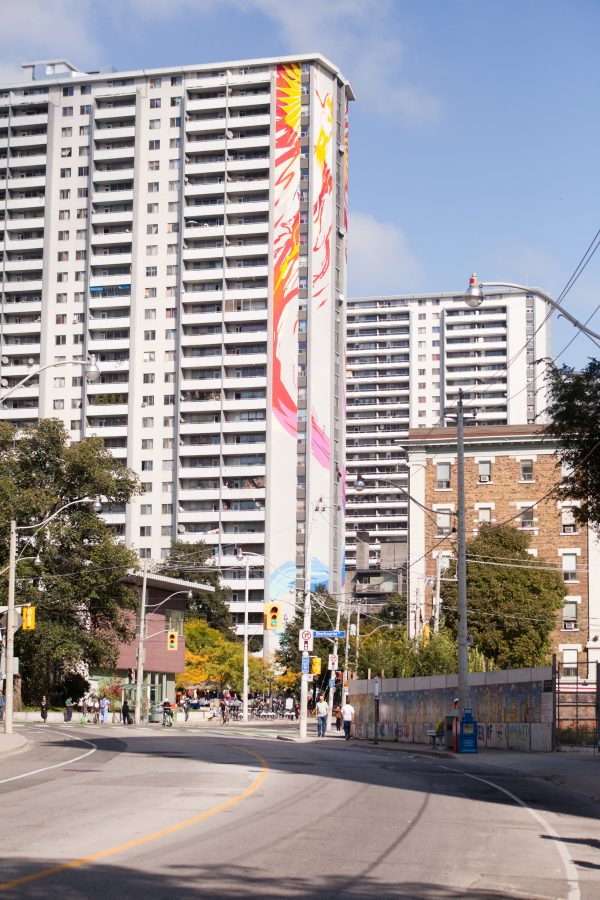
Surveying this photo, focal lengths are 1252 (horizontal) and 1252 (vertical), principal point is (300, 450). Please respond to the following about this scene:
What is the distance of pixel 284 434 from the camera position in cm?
14025

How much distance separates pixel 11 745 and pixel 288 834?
71.4 feet

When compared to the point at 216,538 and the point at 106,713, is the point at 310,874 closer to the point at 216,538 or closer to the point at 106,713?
the point at 106,713

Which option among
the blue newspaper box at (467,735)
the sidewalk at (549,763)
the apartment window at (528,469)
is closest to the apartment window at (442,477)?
the apartment window at (528,469)

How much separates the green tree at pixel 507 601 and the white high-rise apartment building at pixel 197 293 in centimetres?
5900

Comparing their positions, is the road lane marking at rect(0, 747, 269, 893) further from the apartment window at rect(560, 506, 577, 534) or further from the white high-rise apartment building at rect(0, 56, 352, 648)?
the white high-rise apartment building at rect(0, 56, 352, 648)

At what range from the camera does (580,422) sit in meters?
30.4

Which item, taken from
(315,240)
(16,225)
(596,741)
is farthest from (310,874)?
(16,225)

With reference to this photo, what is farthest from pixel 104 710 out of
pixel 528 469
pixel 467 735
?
pixel 467 735

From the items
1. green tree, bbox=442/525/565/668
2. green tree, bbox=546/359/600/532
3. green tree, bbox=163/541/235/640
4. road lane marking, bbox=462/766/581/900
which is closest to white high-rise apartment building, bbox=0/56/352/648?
green tree, bbox=163/541/235/640

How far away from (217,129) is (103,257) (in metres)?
20.1

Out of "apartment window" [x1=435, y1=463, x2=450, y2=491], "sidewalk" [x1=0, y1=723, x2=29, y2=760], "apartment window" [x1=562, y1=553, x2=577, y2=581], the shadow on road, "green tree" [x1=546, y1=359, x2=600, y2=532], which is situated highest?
"apartment window" [x1=435, y1=463, x2=450, y2=491]

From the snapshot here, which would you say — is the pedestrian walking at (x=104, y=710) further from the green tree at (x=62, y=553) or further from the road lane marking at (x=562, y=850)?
the road lane marking at (x=562, y=850)

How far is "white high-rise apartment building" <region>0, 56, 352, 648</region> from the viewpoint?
463 ft

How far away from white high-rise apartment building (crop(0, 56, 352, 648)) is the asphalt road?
11548 centimetres
